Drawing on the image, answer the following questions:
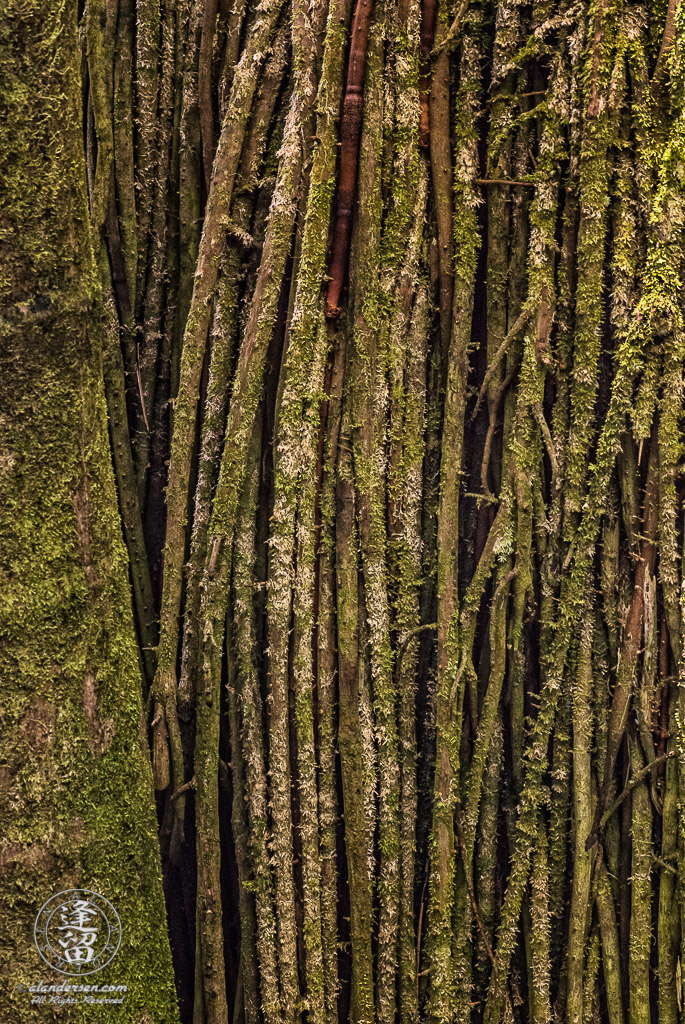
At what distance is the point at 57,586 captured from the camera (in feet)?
6.59

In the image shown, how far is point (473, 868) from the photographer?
85.8 inches

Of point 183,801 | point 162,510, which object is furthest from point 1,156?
point 183,801

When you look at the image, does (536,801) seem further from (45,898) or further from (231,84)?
(231,84)

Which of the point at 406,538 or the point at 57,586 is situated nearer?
the point at 57,586

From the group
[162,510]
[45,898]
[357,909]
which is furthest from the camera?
[162,510]

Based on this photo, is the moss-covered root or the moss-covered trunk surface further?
the moss-covered trunk surface

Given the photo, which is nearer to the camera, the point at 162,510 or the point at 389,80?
the point at 389,80

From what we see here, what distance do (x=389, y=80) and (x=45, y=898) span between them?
2.61 m

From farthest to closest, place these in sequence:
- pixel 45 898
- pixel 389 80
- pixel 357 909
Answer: pixel 389 80 < pixel 357 909 < pixel 45 898

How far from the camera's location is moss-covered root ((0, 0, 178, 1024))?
1948 mm

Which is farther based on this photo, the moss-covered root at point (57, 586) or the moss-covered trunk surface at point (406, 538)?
the moss-covered trunk surface at point (406, 538)

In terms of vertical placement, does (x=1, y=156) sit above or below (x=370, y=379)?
above

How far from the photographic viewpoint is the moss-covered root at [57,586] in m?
1.95

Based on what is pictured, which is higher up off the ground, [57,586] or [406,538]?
[406,538]
